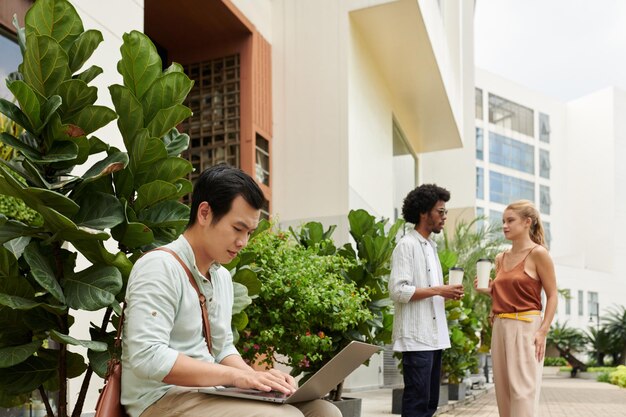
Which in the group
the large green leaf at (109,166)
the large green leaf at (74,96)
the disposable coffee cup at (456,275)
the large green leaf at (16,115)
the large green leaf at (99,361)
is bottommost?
the large green leaf at (99,361)

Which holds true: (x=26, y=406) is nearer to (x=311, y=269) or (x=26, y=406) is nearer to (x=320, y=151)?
(x=311, y=269)

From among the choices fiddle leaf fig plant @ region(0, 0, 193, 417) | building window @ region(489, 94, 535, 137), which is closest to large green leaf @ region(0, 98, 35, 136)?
fiddle leaf fig plant @ region(0, 0, 193, 417)

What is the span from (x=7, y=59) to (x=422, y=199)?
334 centimetres

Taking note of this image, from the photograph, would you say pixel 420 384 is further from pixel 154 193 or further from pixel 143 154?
pixel 143 154

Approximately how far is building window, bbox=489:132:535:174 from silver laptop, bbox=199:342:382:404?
46.1 m

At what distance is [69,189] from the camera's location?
3479 mm

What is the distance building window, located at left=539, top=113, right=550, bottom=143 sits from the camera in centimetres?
5331

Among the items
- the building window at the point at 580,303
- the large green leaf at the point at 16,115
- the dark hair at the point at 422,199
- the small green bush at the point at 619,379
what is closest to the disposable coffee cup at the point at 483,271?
the dark hair at the point at 422,199

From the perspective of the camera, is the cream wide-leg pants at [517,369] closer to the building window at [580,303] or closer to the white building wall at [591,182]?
the building window at [580,303]

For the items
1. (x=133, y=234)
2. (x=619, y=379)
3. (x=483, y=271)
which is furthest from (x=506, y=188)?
(x=133, y=234)

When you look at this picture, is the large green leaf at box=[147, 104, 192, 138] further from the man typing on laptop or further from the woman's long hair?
the woman's long hair

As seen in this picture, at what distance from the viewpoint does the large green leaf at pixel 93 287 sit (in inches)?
129

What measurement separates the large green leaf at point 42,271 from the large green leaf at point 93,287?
0.17 feet

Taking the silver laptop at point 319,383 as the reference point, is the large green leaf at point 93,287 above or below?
above
